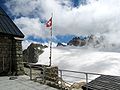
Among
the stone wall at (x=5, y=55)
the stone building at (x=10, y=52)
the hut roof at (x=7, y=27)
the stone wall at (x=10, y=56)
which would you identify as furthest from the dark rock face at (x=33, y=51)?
the stone wall at (x=5, y=55)

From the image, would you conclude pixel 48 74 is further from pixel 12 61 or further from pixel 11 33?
pixel 11 33

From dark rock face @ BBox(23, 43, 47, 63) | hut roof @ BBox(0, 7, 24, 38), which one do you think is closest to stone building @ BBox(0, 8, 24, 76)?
hut roof @ BBox(0, 7, 24, 38)

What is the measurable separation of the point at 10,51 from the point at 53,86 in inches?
205

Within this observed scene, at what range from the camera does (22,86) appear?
1151cm

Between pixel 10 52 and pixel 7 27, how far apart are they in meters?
1.89

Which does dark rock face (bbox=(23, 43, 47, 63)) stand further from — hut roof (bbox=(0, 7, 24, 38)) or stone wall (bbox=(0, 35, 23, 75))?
stone wall (bbox=(0, 35, 23, 75))

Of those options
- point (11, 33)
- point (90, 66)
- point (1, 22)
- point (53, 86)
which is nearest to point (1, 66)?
point (11, 33)

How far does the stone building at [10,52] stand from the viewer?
50.1ft

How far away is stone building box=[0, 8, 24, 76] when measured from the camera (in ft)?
50.1

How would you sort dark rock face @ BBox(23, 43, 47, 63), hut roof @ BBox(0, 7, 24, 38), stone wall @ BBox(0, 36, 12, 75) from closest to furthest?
1. stone wall @ BBox(0, 36, 12, 75)
2. hut roof @ BBox(0, 7, 24, 38)
3. dark rock face @ BBox(23, 43, 47, 63)

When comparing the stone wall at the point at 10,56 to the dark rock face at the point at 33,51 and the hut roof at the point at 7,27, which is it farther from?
the dark rock face at the point at 33,51

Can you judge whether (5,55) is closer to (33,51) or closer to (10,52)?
(10,52)

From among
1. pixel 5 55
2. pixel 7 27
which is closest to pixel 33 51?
pixel 7 27

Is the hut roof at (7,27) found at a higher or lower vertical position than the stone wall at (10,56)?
higher
